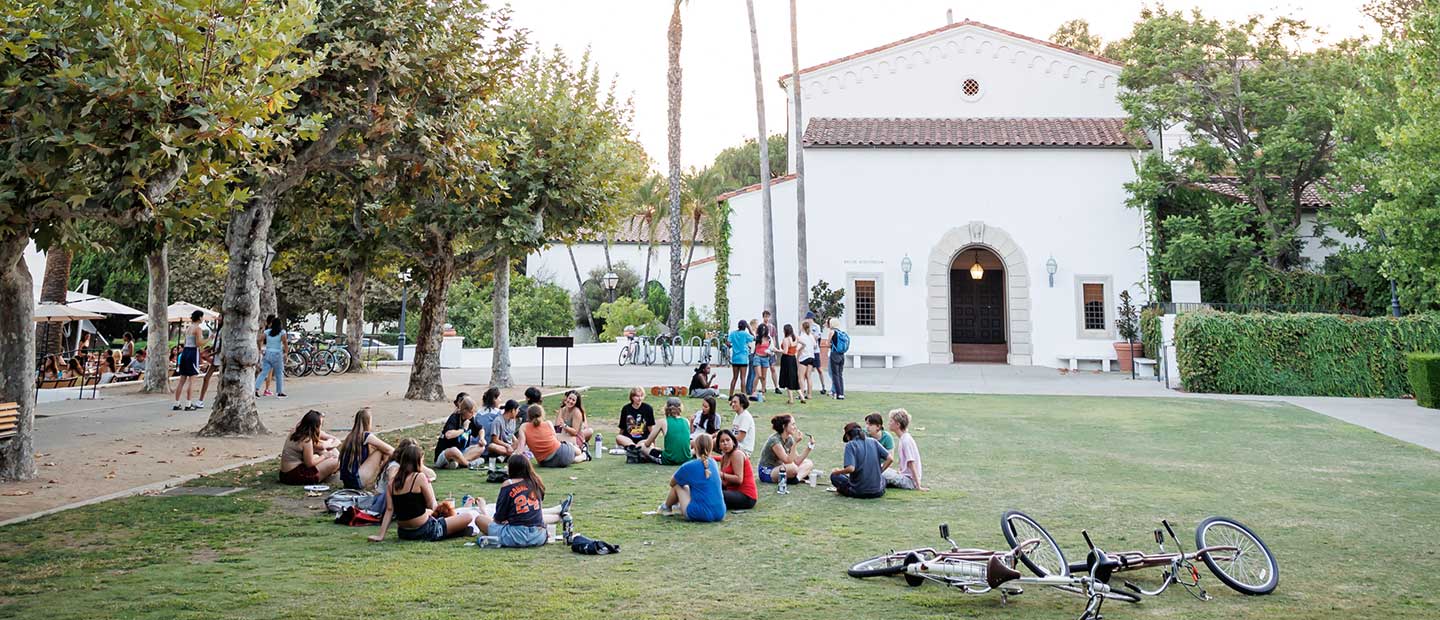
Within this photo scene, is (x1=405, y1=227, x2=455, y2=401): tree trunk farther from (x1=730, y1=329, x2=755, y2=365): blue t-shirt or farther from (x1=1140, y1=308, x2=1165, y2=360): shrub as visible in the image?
(x1=1140, y1=308, x2=1165, y2=360): shrub

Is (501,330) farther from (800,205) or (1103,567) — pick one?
(1103,567)

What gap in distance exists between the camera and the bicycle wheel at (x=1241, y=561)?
5406 mm

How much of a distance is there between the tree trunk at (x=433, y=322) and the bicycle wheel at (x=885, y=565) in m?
13.9

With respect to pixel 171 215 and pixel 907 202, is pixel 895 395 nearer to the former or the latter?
pixel 907 202

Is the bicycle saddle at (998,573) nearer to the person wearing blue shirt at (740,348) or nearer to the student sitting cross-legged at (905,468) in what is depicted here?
the student sitting cross-legged at (905,468)

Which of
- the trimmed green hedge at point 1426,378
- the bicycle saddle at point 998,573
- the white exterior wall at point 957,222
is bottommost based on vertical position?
the bicycle saddle at point 998,573

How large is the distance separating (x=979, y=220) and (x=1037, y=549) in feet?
78.6

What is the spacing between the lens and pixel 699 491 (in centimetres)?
759

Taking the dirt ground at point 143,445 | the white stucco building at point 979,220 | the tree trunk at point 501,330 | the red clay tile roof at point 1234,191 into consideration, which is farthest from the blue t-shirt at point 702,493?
the red clay tile roof at point 1234,191

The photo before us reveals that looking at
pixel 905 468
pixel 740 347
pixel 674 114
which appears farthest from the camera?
pixel 674 114

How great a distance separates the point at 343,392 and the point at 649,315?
16274 millimetres

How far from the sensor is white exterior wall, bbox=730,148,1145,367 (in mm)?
27703

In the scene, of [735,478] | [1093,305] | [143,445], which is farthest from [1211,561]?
[1093,305]

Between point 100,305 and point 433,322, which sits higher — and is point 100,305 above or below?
above
